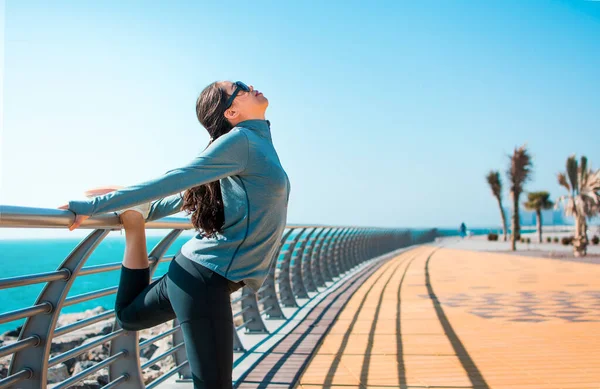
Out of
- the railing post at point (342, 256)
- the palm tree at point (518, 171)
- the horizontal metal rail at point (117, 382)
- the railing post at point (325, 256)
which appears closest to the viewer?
the horizontal metal rail at point (117, 382)

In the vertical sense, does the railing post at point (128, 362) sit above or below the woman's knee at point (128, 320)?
below

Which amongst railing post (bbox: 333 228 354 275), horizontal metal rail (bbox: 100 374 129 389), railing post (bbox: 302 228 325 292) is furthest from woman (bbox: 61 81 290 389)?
railing post (bbox: 333 228 354 275)

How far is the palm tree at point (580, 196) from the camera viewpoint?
61.9 feet

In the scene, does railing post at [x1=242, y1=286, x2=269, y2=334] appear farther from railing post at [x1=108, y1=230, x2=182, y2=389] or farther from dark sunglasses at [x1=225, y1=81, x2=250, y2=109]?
dark sunglasses at [x1=225, y1=81, x2=250, y2=109]

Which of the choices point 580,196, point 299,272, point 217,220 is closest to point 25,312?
point 217,220

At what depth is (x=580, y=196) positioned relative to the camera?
19781 mm

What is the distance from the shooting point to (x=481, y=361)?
4.26m

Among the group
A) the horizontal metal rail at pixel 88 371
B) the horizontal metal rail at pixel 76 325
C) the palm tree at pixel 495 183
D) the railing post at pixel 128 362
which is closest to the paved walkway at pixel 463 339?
the railing post at pixel 128 362

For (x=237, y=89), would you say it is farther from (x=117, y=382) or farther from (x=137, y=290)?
(x=117, y=382)

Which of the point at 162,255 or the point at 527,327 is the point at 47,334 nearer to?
the point at 162,255

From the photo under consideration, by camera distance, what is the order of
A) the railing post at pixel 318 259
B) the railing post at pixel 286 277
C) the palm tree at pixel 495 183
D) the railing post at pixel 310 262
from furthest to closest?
the palm tree at pixel 495 183
the railing post at pixel 318 259
the railing post at pixel 310 262
the railing post at pixel 286 277

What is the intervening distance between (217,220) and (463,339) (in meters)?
3.95

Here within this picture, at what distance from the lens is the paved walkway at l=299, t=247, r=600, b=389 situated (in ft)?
12.4

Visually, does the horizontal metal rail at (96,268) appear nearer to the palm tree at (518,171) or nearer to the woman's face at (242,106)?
the woman's face at (242,106)
